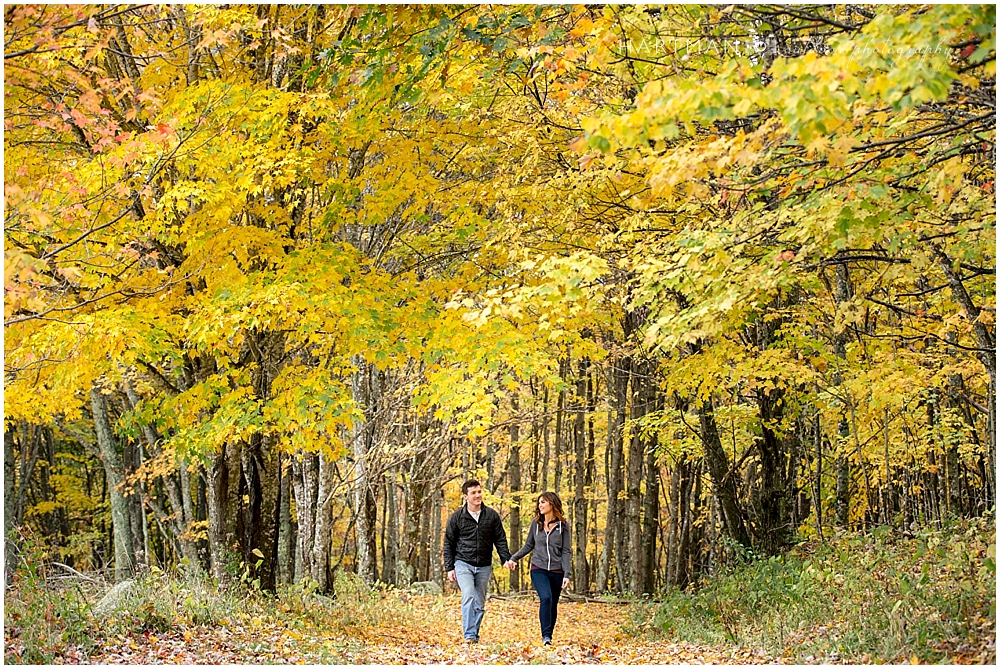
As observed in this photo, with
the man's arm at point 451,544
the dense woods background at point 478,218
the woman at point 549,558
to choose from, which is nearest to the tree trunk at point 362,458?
the dense woods background at point 478,218

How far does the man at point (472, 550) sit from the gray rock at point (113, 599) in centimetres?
317

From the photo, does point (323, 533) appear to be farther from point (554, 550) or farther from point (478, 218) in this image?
point (478, 218)

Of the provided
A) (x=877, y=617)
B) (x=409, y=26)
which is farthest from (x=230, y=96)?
(x=877, y=617)

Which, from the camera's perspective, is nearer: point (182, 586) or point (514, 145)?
point (182, 586)

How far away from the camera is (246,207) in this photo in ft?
32.8

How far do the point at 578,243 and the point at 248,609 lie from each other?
20.4 ft

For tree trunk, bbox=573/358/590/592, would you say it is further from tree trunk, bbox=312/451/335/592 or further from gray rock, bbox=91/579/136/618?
gray rock, bbox=91/579/136/618

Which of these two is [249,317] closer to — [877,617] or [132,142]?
[132,142]

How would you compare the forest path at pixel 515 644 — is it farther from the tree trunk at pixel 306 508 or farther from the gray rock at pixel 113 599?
the gray rock at pixel 113 599

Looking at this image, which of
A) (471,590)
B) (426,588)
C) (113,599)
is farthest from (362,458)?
(113,599)

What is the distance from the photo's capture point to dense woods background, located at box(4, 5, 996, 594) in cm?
618

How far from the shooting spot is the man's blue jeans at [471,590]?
8.80 meters

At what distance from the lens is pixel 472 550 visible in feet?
28.9

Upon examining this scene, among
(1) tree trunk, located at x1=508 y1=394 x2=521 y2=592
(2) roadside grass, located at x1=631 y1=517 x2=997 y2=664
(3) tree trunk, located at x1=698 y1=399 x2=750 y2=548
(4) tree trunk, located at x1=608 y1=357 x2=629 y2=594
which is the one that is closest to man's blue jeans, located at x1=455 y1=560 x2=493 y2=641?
(2) roadside grass, located at x1=631 y1=517 x2=997 y2=664
